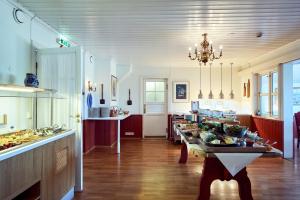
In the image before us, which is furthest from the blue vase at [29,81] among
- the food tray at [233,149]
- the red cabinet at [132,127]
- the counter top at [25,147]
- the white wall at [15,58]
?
the red cabinet at [132,127]

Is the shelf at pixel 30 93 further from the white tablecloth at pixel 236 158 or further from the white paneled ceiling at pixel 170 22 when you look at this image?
the white tablecloth at pixel 236 158

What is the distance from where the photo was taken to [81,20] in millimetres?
3566

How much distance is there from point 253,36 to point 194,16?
1616 millimetres

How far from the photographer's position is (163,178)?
3.85m

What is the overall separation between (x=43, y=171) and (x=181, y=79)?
617 cm

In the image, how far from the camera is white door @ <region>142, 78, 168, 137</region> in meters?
8.04

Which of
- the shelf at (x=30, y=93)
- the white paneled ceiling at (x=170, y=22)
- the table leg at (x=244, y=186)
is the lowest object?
the table leg at (x=244, y=186)

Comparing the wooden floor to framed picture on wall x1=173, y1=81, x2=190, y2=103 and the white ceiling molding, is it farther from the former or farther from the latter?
framed picture on wall x1=173, y1=81, x2=190, y2=103

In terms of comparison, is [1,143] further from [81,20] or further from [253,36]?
[253,36]

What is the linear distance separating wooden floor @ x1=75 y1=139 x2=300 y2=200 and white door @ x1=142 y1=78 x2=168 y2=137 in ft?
7.87

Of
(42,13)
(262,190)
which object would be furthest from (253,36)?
(42,13)

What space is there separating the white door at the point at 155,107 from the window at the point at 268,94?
2916mm

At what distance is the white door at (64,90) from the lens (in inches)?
129

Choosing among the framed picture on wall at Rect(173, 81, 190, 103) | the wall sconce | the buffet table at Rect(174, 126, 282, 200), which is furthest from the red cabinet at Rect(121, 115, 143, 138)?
the buffet table at Rect(174, 126, 282, 200)
